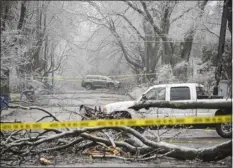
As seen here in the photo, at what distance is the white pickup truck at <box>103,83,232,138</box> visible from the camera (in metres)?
8.52

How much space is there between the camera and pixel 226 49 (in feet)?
39.7

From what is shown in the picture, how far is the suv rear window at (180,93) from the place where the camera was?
957 centimetres

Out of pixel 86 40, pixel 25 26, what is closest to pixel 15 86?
pixel 25 26

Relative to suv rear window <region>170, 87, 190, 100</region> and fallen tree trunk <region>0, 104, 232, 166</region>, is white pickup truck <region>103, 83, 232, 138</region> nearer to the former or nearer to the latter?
suv rear window <region>170, 87, 190, 100</region>


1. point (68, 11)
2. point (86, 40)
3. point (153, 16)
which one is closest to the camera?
point (68, 11)

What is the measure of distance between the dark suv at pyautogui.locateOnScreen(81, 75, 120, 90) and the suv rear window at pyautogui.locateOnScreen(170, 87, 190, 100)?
1440 mm

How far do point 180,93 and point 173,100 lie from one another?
0.49 m

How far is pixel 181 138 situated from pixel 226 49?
4113mm

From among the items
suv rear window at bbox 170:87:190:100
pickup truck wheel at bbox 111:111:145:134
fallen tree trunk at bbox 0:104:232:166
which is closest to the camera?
fallen tree trunk at bbox 0:104:232:166

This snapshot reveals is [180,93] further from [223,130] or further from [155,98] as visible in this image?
[223,130]

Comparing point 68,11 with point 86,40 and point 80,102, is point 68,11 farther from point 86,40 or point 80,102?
point 80,102

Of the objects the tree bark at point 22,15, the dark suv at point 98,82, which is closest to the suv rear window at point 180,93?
the dark suv at point 98,82

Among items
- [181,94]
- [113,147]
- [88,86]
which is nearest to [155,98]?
[181,94]

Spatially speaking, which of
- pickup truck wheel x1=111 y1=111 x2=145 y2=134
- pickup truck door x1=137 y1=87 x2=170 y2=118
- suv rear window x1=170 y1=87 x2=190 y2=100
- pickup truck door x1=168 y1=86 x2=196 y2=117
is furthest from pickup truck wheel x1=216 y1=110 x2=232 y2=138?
pickup truck wheel x1=111 y1=111 x2=145 y2=134
